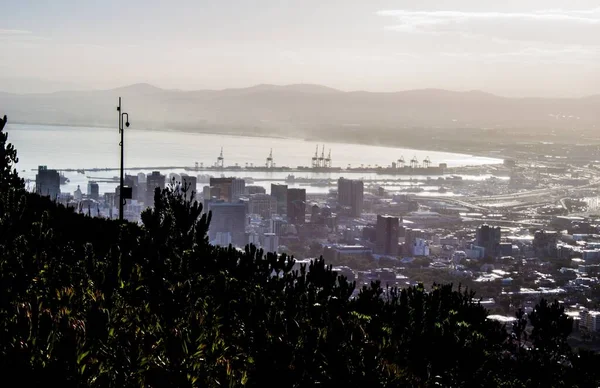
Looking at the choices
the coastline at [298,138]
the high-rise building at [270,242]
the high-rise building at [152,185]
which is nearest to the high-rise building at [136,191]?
the high-rise building at [152,185]

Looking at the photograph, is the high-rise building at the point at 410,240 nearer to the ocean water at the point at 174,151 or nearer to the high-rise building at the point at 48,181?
the high-rise building at the point at 48,181

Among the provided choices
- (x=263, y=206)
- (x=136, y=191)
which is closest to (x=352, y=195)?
(x=263, y=206)

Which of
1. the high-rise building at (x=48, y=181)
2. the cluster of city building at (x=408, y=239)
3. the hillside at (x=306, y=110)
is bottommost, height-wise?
the cluster of city building at (x=408, y=239)

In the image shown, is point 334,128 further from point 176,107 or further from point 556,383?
point 556,383

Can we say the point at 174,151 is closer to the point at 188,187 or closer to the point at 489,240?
the point at 489,240

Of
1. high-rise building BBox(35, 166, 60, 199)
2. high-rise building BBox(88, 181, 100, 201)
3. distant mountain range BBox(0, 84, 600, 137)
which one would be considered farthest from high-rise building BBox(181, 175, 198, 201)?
distant mountain range BBox(0, 84, 600, 137)

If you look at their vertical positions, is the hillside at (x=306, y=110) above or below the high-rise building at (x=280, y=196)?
above
